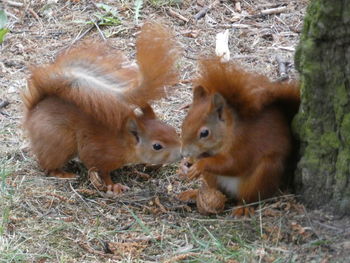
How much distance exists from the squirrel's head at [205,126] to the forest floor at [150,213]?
0.37 meters

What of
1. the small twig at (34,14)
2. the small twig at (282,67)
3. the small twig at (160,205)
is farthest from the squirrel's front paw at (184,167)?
the small twig at (34,14)

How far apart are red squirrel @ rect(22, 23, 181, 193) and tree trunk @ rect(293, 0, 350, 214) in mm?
921

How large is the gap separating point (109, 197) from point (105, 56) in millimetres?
917

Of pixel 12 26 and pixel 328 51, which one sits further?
pixel 12 26

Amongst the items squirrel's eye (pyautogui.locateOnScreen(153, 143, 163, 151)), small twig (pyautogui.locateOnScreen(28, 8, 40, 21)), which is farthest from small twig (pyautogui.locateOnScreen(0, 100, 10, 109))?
squirrel's eye (pyautogui.locateOnScreen(153, 143, 163, 151))

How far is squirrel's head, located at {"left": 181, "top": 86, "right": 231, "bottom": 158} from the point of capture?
3848 mm

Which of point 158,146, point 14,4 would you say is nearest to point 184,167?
point 158,146

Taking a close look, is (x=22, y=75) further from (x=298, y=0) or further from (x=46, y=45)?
(x=298, y=0)

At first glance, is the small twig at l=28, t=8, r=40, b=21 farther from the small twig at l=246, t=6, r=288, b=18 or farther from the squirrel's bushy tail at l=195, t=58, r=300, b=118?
the squirrel's bushy tail at l=195, t=58, r=300, b=118

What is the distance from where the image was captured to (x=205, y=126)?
3863mm

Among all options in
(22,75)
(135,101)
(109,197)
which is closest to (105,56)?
(135,101)

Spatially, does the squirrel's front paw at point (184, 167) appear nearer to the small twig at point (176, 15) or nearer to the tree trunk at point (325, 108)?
the tree trunk at point (325, 108)

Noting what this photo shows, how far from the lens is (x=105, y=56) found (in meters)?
4.57

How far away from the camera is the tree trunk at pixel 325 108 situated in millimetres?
3270
